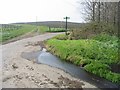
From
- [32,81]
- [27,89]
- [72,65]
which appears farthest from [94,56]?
[27,89]

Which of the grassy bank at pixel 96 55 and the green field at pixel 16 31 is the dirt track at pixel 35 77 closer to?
the grassy bank at pixel 96 55

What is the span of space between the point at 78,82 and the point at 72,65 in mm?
5596

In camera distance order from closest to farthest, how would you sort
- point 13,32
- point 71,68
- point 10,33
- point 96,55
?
point 71,68 → point 96,55 → point 10,33 → point 13,32

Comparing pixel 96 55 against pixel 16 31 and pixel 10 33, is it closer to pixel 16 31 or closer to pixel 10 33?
pixel 10 33

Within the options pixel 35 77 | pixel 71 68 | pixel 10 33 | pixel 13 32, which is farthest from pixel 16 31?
pixel 35 77

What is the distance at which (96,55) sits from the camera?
22.9m

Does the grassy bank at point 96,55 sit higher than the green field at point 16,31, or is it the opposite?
the green field at point 16,31

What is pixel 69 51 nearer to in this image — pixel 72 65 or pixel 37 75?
pixel 72 65

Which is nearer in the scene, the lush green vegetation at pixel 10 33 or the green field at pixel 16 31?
the lush green vegetation at pixel 10 33

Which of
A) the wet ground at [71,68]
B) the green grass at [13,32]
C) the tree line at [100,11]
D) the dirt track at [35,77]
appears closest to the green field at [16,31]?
the green grass at [13,32]

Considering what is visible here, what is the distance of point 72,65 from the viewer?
21922 millimetres

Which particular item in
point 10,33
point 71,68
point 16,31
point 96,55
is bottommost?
point 71,68

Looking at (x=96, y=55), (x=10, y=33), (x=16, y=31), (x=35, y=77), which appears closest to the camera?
(x=35, y=77)

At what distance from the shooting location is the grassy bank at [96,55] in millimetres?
18494
